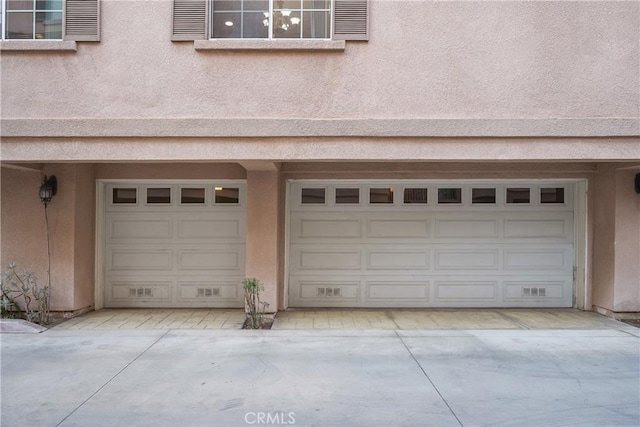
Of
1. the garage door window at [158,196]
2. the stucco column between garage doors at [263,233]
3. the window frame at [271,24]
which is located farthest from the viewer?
the garage door window at [158,196]

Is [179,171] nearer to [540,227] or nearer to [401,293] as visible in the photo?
[401,293]

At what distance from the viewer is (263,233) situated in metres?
7.32

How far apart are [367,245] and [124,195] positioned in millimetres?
4526

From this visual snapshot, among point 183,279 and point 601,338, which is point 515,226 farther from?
point 183,279

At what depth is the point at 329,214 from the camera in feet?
26.5

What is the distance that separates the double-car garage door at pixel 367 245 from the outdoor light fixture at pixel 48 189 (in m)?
1.10

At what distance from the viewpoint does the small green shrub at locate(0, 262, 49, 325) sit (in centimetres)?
697

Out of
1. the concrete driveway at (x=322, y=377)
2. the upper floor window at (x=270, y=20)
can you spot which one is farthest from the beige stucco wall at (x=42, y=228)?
the upper floor window at (x=270, y=20)

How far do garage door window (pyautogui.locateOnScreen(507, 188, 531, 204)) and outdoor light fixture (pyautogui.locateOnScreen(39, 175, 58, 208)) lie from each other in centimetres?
773

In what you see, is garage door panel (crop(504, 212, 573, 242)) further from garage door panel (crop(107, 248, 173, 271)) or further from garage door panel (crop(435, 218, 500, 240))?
garage door panel (crop(107, 248, 173, 271))

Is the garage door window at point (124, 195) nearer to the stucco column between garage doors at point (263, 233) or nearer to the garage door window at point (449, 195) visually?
the stucco column between garage doors at point (263, 233)

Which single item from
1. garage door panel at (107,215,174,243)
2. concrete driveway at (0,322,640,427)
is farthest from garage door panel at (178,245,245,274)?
concrete driveway at (0,322,640,427)

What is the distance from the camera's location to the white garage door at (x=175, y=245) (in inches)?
318

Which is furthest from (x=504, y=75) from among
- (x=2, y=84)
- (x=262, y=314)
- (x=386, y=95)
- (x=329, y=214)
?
(x=2, y=84)
